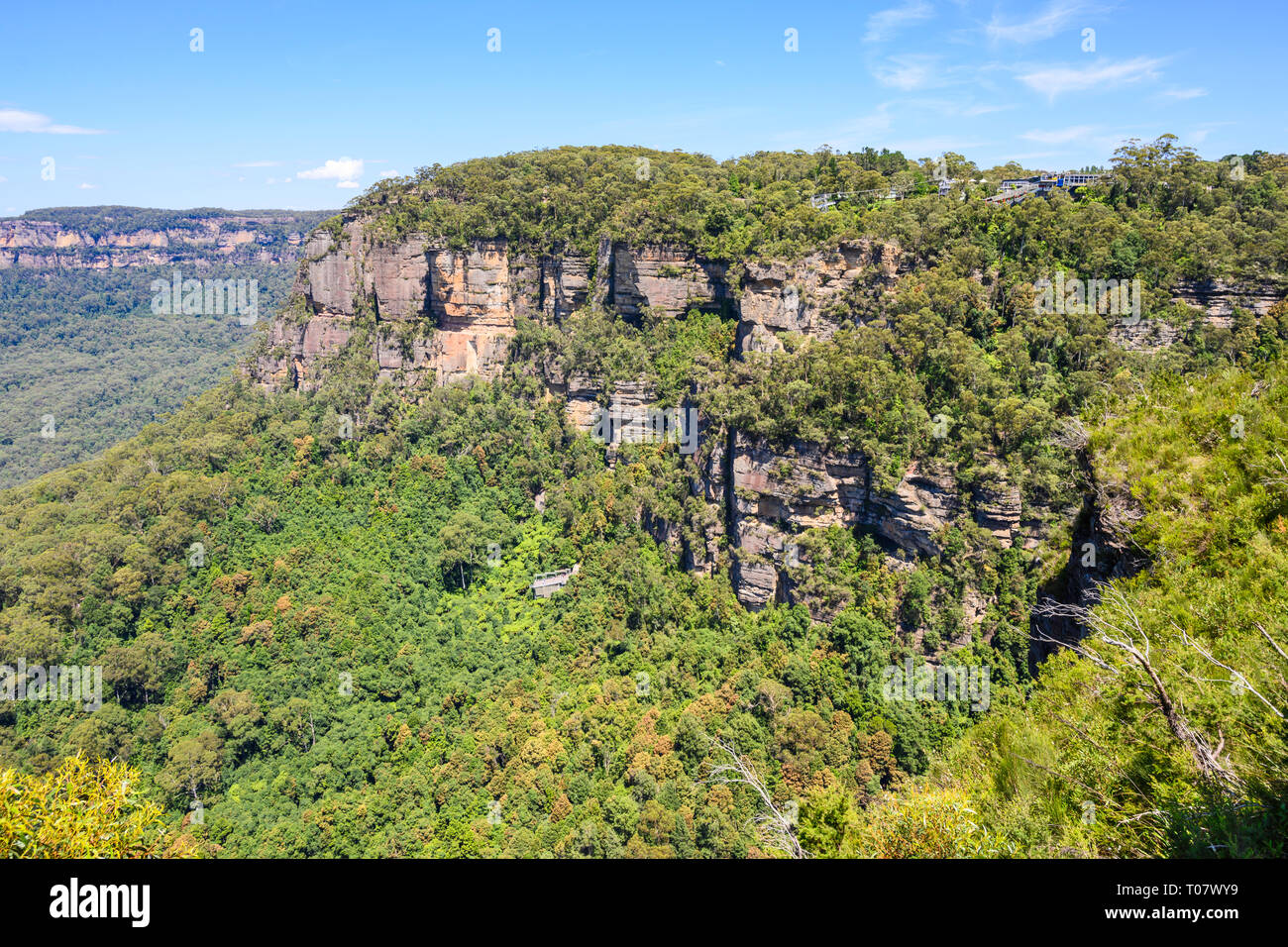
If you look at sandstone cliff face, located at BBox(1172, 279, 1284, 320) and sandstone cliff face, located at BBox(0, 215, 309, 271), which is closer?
sandstone cliff face, located at BBox(1172, 279, 1284, 320)

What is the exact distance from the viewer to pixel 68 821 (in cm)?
665

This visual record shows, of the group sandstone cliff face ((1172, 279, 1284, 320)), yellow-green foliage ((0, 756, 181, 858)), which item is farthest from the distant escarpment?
yellow-green foliage ((0, 756, 181, 858))

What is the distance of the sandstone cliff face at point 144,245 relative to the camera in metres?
137

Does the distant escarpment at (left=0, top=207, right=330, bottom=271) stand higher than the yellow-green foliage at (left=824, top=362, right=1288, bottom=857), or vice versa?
the distant escarpment at (left=0, top=207, right=330, bottom=271)

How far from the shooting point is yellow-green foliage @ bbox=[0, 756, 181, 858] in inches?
254

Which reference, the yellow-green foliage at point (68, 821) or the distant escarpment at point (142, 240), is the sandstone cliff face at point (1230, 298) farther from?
the distant escarpment at point (142, 240)

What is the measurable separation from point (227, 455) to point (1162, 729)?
165ft

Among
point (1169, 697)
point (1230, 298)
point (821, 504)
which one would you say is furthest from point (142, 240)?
point (1169, 697)

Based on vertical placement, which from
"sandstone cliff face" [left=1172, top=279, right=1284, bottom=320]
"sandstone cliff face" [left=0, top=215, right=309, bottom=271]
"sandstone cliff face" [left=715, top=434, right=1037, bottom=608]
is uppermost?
"sandstone cliff face" [left=0, top=215, right=309, bottom=271]

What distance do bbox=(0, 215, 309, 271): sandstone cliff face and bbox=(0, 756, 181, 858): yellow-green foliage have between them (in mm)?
163161

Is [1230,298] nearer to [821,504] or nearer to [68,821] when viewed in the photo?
[821,504]

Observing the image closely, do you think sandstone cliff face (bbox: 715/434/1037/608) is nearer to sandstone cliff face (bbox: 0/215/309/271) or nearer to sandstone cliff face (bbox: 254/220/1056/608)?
sandstone cliff face (bbox: 254/220/1056/608)

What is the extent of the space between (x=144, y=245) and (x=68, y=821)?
180 m
